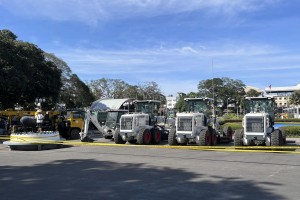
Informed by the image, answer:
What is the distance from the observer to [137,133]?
2067 cm

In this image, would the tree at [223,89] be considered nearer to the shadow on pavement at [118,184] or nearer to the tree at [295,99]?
the tree at [295,99]

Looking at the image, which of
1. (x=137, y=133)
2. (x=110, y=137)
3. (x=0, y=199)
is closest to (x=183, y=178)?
(x=0, y=199)

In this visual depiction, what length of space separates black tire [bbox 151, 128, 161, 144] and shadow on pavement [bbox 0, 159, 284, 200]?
8860mm

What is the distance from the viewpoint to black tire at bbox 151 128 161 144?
67.8 ft

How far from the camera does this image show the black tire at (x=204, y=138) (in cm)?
1781

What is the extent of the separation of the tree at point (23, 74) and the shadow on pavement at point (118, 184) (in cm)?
2080

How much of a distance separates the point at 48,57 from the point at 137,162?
2356 inches

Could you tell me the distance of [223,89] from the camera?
115312 mm

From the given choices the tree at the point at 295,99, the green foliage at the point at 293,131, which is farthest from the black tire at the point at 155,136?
the tree at the point at 295,99

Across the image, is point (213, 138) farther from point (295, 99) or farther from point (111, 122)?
point (295, 99)

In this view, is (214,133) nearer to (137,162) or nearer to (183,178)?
(137,162)

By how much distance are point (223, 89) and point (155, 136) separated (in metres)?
97.0

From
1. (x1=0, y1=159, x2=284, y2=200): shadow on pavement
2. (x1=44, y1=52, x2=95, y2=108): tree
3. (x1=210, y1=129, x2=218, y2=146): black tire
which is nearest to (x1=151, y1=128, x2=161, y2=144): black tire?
(x1=210, y1=129, x2=218, y2=146): black tire

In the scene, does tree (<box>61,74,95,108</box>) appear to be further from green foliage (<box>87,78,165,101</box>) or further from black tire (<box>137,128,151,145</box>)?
black tire (<box>137,128,151,145</box>)
